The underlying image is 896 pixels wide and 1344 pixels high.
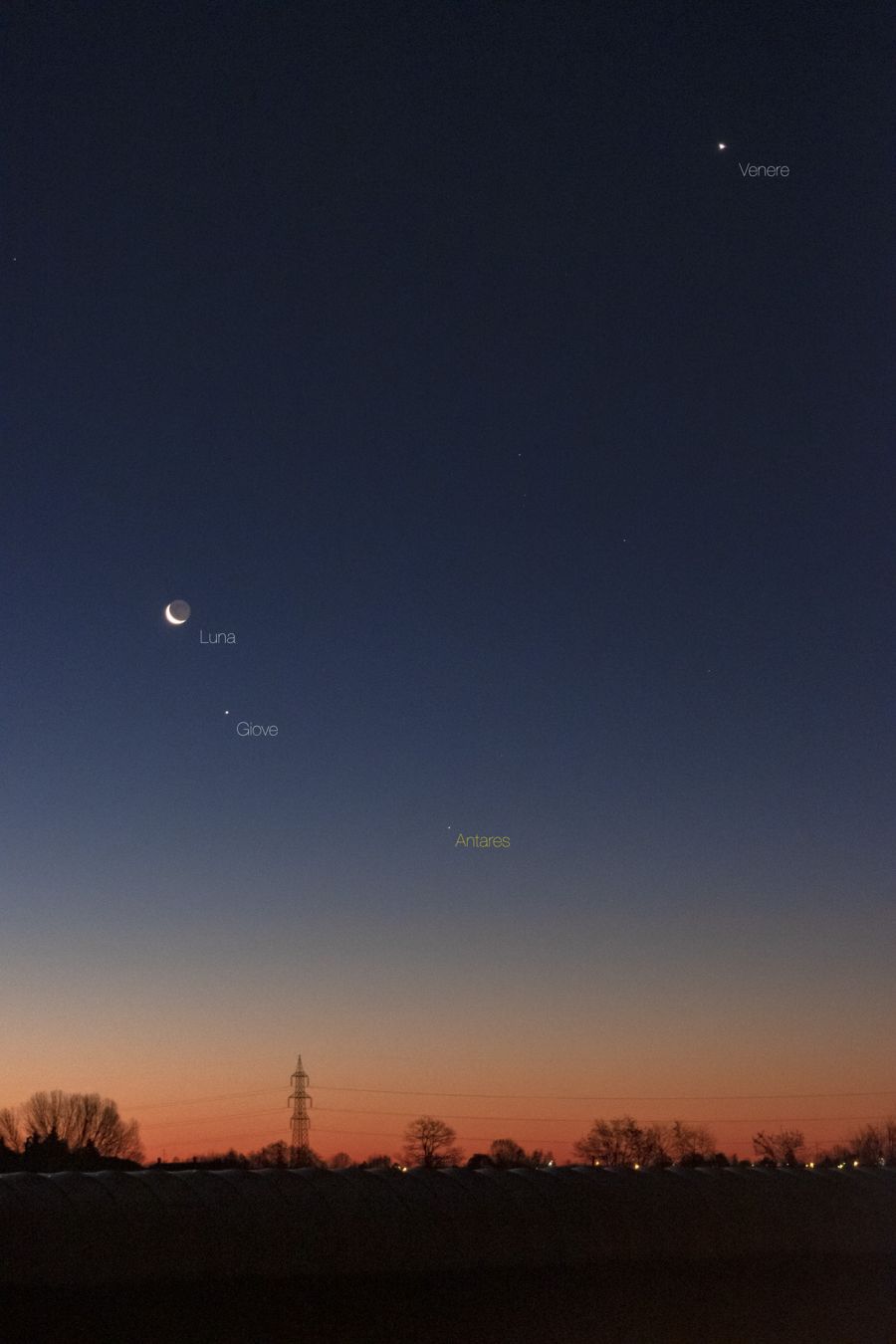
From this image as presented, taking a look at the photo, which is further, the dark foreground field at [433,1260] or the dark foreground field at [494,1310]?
the dark foreground field at [433,1260]

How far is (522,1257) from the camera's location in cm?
5241

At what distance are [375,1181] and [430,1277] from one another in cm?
479

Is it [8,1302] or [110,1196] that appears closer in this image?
[8,1302]

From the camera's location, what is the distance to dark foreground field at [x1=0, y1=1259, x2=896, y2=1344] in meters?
44.0

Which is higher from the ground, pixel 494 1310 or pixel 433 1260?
pixel 433 1260

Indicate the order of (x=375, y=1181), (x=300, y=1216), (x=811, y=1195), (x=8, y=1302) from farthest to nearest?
1. (x=811, y=1195)
2. (x=375, y=1181)
3. (x=300, y=1216)
4. (x=8, y=1302)

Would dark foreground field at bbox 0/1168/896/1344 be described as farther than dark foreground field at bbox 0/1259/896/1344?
Yes

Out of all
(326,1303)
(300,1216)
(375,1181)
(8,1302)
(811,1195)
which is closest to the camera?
(8,1302)

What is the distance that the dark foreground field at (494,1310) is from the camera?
4397 cm

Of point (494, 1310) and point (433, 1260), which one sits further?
point (433, 1260)

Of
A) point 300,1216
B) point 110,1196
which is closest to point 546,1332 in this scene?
point 300,1216

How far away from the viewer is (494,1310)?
47.9 metres

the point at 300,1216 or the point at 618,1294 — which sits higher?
the point at 300,1216

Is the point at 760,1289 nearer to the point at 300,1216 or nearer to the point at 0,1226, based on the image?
the point at 300,1216
